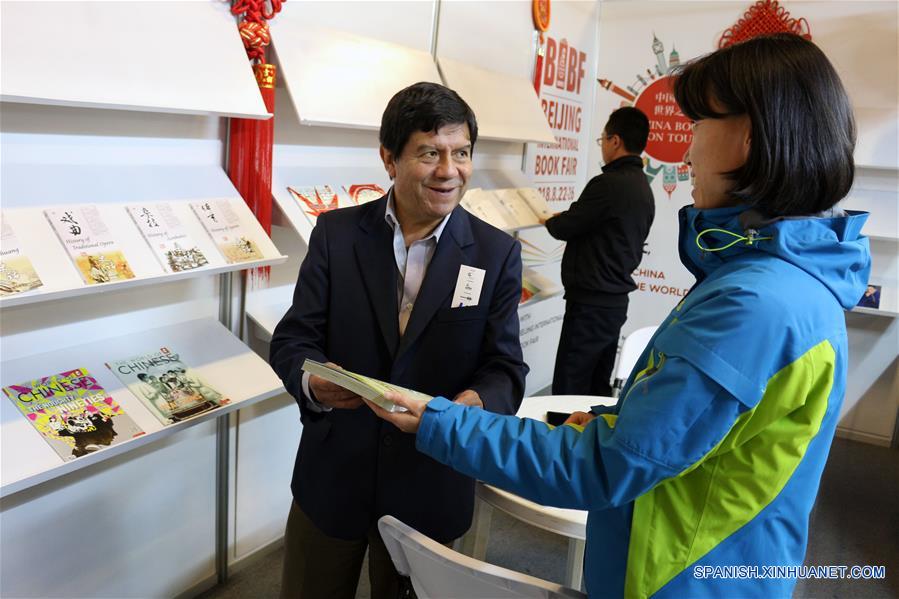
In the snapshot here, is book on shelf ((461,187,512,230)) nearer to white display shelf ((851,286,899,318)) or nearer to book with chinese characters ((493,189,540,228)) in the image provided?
book with chinese characters ((493,189,540,228))

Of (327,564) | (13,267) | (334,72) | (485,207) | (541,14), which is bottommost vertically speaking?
(327,564)

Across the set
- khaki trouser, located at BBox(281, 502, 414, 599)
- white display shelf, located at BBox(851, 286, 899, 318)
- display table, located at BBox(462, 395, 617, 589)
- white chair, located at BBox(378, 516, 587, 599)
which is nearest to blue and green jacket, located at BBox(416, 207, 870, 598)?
white chair, located at BBox(378, 516, 587, 599)

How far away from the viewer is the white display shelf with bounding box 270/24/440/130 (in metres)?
2.32

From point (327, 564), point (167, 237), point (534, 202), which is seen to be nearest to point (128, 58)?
point (167, 237)

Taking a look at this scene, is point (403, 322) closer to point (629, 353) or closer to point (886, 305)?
point (629, 353)

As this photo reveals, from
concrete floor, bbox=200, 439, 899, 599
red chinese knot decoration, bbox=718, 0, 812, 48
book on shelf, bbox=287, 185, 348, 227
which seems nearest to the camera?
book on shelf, bbox=287, 185, 348, 227

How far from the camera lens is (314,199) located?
2545mm

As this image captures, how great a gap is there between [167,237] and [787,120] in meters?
1.64

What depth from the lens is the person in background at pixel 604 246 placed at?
11.8ft

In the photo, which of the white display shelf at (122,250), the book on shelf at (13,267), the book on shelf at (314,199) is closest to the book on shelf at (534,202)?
the book on shelf at (314,199)

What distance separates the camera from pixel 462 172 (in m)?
1.62

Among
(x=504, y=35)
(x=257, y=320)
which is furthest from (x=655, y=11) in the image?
(x=257, y=320)

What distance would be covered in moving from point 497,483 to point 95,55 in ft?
4.90

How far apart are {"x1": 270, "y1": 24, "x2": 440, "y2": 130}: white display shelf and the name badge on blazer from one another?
38.5 inches
